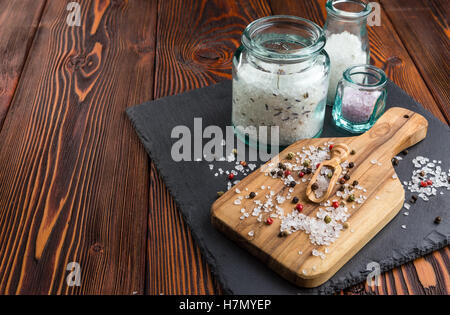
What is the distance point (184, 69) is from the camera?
159 centimetres

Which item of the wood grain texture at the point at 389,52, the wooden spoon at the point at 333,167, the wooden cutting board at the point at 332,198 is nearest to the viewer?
the wooden cutting board at the point at 332,198

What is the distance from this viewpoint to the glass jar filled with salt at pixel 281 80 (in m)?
1.13

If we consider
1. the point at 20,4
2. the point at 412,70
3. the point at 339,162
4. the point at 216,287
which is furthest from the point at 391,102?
the point at 20,4

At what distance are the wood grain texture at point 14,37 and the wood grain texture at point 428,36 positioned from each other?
127 centimetres

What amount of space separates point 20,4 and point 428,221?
1640 millimetres

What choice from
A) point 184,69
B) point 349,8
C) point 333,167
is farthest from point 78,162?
point 349,8

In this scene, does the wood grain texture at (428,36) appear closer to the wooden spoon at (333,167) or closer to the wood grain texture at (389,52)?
the wood grain texture at (389,52)

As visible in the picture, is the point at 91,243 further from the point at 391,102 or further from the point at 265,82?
the point at 391,102

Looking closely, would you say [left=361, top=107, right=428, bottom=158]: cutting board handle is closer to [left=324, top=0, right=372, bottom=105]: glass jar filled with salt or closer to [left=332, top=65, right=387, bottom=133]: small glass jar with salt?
[left=332, top=65, right=387, bottom=133]: small glass jar with salt

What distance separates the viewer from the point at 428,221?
1.09 m

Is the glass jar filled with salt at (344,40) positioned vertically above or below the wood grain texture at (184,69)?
above

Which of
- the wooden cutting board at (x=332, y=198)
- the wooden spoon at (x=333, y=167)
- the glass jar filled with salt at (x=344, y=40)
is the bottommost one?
the wooden cutting board at (x=332, y=198)

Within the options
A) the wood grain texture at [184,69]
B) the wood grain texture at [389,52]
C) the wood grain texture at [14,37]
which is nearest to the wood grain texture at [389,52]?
the wood grain texture at [389,52]
